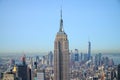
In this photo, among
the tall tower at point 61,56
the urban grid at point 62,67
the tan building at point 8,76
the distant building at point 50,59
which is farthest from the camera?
the tall tower at point 61,56

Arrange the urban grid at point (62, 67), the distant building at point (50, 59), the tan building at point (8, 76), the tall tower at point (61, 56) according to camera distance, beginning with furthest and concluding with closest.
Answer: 1. the tall tower at point (61, 56)
2. the distant building at point (50, 59)
3. the urban grid at point (62, 67)
4. the tan building at point (8, 76)

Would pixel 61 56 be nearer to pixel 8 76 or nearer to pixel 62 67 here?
pixel 62 67

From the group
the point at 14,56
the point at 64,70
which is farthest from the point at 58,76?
the point at 14,56

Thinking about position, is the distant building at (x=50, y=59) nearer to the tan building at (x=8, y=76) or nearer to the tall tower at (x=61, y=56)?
the tall tower at (x=61, y=56)

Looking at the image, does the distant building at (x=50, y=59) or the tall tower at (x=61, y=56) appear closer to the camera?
the distant building at (x=50, y=59)

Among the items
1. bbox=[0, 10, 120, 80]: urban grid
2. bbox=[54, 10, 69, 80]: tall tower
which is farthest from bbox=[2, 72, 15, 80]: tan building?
bbox=[54, 10, 69, 80]: tall tower

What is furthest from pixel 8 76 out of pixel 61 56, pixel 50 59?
pixel 61 56

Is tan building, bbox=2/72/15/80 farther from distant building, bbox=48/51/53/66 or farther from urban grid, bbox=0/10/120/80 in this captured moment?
distant building, bbox=48/51/53/66

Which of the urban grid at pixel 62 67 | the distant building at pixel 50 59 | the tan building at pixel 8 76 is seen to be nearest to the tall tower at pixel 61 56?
the urban grid at pixel 62 67
